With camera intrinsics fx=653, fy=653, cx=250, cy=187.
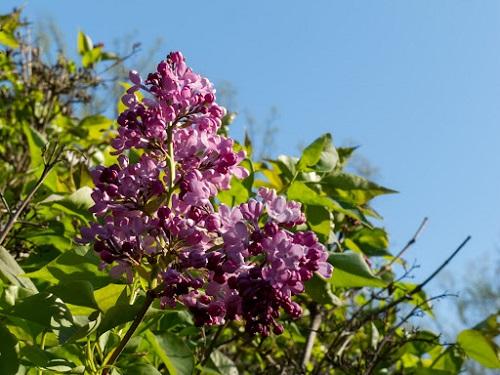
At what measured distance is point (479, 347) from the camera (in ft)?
5.70

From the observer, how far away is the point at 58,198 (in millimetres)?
1592

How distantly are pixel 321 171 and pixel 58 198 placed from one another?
67cm

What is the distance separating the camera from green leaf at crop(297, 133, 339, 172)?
66.6 inches

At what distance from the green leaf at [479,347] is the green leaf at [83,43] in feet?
→ 7.36

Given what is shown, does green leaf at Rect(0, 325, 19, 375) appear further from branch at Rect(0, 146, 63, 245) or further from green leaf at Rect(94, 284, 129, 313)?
branch at Rect(0, 146, 63, 245)

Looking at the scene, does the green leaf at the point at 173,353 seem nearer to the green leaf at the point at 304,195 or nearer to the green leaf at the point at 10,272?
the green leaf at the point at 10,272

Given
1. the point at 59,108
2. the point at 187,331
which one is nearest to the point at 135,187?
the point at 187,331

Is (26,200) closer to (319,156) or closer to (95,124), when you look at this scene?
(319,156)

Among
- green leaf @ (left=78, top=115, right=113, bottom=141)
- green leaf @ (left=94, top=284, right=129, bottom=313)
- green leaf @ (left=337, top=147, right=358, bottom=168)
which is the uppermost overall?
green leaf @ (left=78, top=115, right=113, bottom=141)

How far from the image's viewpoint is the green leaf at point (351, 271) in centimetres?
125

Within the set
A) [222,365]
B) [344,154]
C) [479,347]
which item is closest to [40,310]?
[222,365]

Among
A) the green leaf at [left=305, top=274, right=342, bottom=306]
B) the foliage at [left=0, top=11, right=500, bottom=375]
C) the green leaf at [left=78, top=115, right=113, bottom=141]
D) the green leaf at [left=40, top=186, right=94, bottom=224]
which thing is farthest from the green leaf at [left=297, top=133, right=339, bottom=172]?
the green leaf at [left=78, top=115, right=113, bottom=141]

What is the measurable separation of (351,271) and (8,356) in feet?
2.06

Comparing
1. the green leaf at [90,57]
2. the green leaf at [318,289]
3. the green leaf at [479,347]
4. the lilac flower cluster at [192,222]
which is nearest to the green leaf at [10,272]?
the lilac flower cluster at [192,222]
